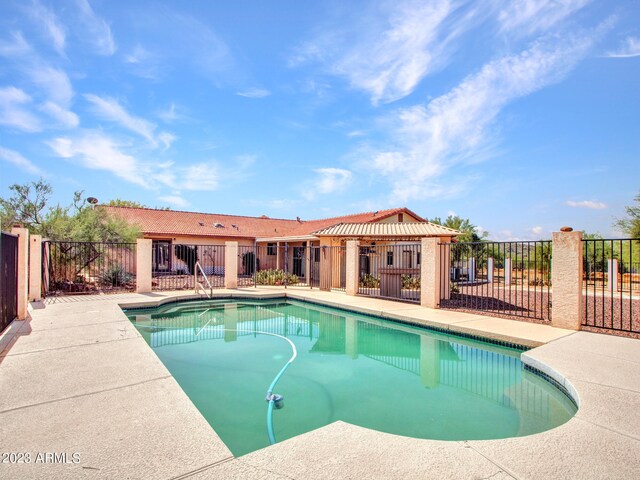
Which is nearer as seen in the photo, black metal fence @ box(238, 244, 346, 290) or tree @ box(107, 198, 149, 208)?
black metal fence @ box(238, 244, 346, 290)

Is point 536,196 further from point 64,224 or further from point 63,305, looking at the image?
point 64,224

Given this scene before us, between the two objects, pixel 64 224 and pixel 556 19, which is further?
pixel 64 224

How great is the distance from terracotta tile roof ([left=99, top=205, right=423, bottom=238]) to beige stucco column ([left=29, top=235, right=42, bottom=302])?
10.8m

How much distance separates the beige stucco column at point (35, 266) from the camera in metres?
10.5

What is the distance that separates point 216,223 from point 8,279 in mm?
20956

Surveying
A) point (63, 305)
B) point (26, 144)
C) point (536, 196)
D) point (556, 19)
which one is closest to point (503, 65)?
point (556, 19)

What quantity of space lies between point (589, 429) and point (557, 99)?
13189mm

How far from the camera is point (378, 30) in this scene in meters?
10.3

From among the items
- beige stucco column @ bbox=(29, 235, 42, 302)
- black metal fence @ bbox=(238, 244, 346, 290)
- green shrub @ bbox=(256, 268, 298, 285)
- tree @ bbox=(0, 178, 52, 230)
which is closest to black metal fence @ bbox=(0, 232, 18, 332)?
beige stucco column @ bbox=(29, 235, 42, 302)

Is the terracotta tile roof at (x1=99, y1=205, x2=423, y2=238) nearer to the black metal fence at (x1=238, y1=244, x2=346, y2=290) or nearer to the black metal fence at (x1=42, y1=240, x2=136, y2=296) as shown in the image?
the black metal fence at (x1=238, y1=244, x2=346, y2=290)

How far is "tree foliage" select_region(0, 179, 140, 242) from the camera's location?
14.6m

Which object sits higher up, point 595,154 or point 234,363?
point 595,154

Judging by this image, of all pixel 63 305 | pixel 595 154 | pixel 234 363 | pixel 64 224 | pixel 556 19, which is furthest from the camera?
pixel 595 154

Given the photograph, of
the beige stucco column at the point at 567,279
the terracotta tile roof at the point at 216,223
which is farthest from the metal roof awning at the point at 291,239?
the beige stucco column at the point at 567,279
